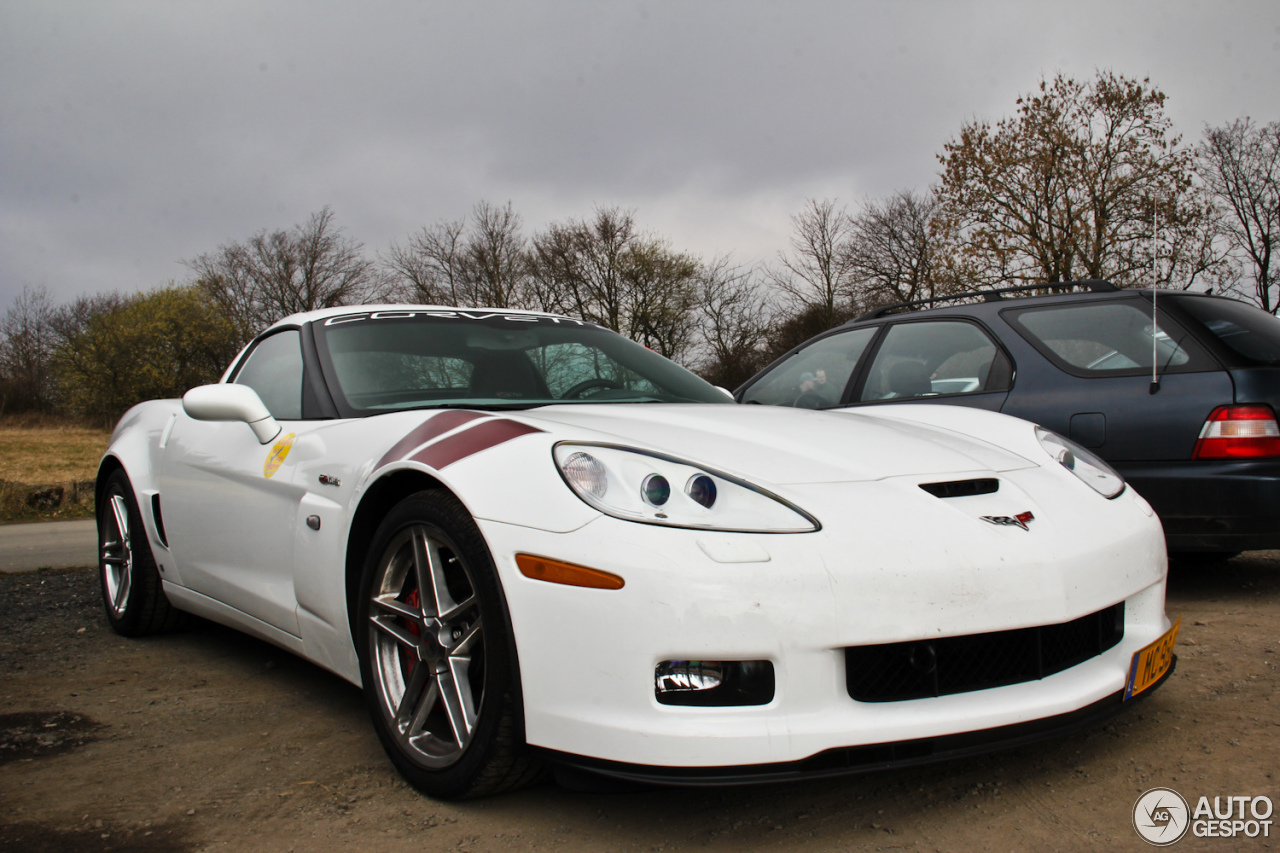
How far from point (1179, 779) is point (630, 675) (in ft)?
4.38

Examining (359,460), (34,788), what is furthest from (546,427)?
(34,788)

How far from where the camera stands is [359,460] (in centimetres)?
247

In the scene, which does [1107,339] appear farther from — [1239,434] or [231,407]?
[231,407]

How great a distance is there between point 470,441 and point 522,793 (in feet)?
2.80

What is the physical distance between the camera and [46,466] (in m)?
18.1

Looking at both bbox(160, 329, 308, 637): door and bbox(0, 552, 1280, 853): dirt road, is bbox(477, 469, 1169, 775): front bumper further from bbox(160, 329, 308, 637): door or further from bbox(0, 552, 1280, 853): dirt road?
bbox(160, 329, 308, 637): door

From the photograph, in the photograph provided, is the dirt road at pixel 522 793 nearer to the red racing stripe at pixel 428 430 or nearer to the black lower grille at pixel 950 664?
the black lower grille at pixel 950 664

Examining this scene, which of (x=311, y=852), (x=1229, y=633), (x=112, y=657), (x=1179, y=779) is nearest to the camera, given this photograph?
(x=311, y=852)

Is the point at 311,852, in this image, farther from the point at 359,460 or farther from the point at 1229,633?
the point at 1229,633

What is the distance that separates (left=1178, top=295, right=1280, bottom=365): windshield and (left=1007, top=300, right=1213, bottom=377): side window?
14 cm

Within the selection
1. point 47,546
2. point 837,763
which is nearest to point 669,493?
point 837,763

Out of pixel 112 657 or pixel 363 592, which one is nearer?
pixel 363 592

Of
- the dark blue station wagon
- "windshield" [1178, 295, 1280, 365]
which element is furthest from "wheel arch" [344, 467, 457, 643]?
"windshield" [1178, 295, 1280, 365]

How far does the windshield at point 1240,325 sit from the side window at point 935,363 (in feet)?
2.67
